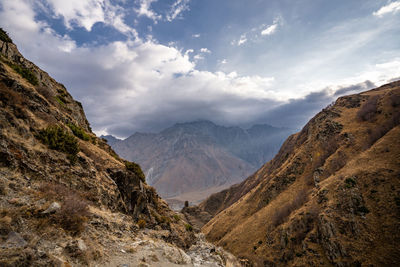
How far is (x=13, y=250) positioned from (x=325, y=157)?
76735 millimetres

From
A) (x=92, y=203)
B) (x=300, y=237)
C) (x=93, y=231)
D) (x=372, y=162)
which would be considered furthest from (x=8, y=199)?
(x=372, y=162)

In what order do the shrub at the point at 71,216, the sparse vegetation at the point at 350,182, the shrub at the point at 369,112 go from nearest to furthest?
the shrub at the point at 71,216
the sparse vegetation at the point at 350,182
the shrub at the point at 369,112

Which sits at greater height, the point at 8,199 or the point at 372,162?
the point at 8,199

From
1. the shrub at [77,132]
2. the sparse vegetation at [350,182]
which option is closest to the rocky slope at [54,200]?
the shrub at [77,132]

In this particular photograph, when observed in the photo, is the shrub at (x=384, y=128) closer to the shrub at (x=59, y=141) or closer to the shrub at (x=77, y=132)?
the shrub at (x=77, y=132)

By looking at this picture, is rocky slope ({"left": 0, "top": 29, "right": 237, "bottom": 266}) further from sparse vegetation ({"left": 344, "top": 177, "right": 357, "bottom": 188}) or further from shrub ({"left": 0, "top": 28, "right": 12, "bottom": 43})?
sparse vegetation ({"left": 344, "top": 177, "right": 357, "bottom": 188})

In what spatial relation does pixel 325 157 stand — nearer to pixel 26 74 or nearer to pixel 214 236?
pixel 214 236

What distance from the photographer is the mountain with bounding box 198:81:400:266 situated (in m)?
33.2

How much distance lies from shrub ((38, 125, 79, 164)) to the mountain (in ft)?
147

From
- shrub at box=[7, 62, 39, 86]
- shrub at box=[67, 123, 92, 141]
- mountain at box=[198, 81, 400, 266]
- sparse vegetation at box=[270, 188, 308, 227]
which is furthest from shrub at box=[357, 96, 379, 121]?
shrub at box=[7, 62, 39, 86]

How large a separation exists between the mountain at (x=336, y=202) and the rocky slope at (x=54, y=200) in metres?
30.4

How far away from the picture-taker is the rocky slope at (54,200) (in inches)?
304

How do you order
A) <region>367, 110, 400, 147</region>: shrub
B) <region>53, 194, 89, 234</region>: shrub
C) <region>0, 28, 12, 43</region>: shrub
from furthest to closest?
<region>367, 110, 400, 147</region>: shrub
<region>0, 28, 12, 43</region>: shrub
<region>53, 194, 89, 234</region>: shrub

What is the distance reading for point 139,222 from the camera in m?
18.2
